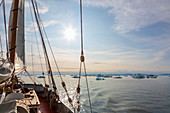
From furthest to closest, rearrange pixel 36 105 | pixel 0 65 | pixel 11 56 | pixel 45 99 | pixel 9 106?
pixel 45 99, pixel 11 56, pixel 36 105, pixel 0 65, pixel 9 106

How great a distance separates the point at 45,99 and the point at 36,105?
6.73 meters

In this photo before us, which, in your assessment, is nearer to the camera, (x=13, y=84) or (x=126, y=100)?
(x=13, y=84)

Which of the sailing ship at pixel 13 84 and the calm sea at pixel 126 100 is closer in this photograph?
the sailing ship at pixel 13 84

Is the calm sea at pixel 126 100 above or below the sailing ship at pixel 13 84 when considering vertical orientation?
below

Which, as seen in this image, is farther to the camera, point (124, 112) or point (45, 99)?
point (124, 112)

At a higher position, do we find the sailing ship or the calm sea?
the sailing ship

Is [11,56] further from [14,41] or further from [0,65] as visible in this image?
[0,65]

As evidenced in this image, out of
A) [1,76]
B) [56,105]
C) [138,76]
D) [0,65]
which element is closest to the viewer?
[1,76]

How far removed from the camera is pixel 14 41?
6.14 metres

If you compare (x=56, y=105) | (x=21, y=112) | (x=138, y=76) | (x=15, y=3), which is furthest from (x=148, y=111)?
(x=138, y=76)

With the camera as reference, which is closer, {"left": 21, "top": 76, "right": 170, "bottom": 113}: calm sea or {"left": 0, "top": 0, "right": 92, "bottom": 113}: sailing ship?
{"left": 0, "top": 0, "right": 92, "bottom": 113}: sailing ship

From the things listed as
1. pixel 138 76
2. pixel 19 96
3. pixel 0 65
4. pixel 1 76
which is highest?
pixel 0 65

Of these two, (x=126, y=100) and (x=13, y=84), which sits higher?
(x=13, y=84)

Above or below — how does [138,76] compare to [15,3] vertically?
below
